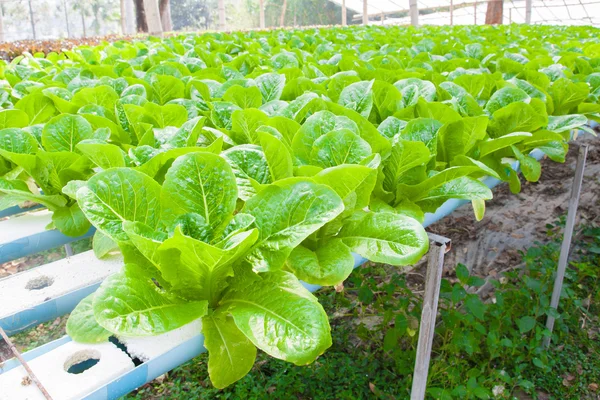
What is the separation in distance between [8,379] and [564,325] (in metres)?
3.07

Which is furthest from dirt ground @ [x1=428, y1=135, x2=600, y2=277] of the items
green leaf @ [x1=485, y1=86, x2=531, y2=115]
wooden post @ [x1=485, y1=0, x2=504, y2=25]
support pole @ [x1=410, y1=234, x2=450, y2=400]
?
wooden post @ [x1=485, y1=0, x2=504, y2=25]

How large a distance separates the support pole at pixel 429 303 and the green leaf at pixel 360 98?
488mm

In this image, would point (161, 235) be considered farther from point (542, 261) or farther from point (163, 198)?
point (542, 261)

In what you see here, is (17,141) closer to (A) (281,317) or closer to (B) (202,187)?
(B) (202,187)

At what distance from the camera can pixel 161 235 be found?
0.87 meters

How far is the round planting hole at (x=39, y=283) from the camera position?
3.76 ft

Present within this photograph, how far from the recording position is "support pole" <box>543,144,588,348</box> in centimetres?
247

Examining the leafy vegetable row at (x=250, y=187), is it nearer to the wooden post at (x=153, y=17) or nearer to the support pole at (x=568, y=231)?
the support pole at (x=568, y=231)

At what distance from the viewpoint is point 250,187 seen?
3.34 ft

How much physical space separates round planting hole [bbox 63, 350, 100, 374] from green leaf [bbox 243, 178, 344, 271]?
0.31 metres

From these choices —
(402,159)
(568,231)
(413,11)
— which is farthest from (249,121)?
(413,11)

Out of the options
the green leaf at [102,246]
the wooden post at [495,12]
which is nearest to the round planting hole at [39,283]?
the green leaf at [102,246]

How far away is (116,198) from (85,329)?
23 centimetres

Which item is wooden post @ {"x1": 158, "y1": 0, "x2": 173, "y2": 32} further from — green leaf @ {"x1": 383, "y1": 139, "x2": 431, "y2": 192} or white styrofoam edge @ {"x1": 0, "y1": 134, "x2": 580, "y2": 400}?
white styrofoam edge @ {"x1": 0, "y1": 134, "x2": 580, "y2": 400}
